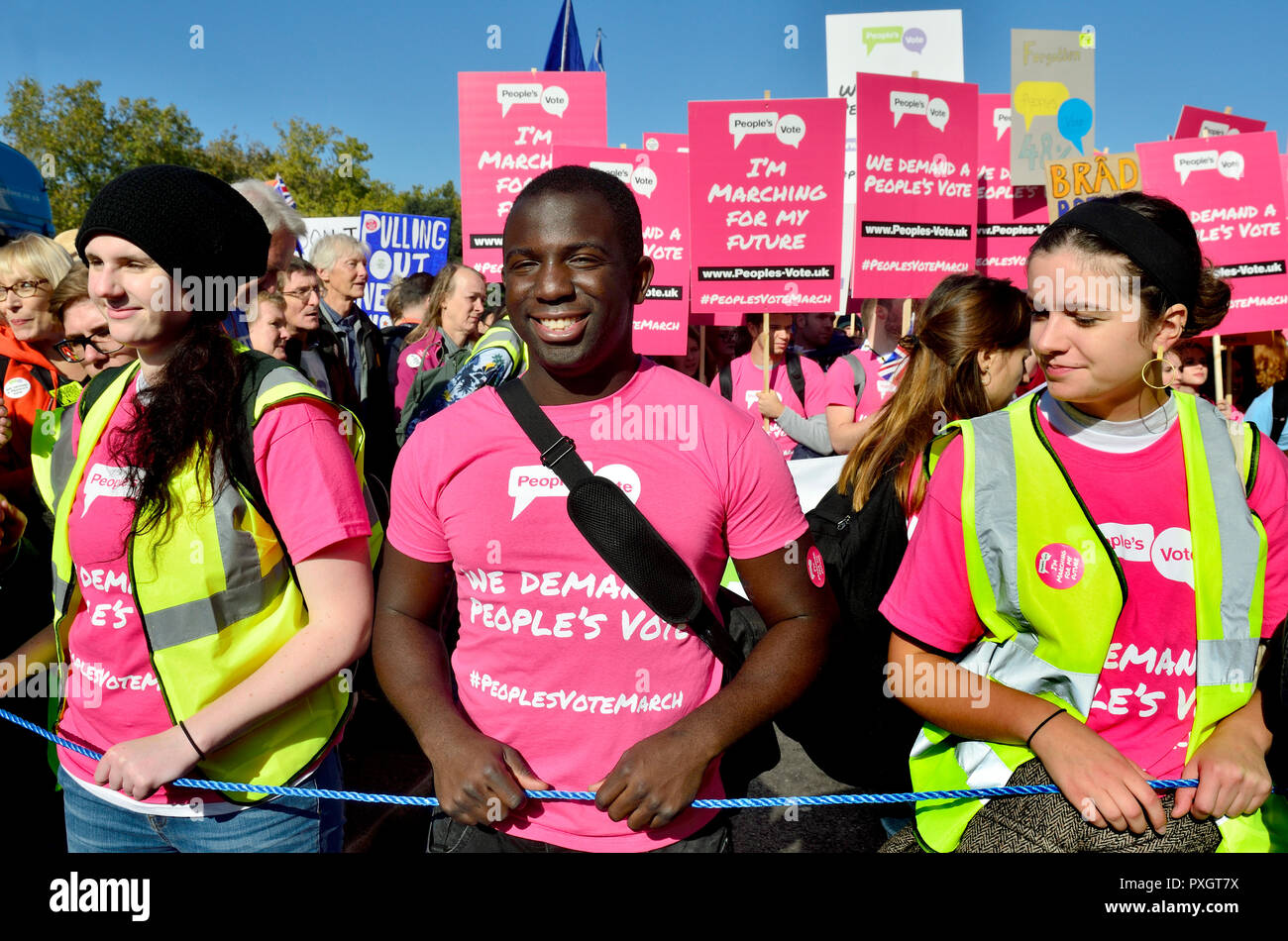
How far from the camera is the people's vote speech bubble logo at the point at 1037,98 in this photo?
6.71 meters

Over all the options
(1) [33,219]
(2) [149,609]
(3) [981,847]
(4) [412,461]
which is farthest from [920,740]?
(1) [33,219]

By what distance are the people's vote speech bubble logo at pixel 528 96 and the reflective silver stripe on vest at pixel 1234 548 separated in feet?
18.6

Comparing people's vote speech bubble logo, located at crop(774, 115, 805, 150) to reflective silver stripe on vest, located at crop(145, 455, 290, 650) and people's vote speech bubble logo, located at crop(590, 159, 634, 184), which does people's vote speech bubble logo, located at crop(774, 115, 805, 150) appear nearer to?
people's vote speech bubble logo, located at crop(590, 159, 634, 184)

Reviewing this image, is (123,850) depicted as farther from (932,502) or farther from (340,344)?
(340,344)

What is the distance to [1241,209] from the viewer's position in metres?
5.98

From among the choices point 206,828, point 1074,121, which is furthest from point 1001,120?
point 206,828

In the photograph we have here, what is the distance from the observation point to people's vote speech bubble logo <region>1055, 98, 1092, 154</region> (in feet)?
22.1

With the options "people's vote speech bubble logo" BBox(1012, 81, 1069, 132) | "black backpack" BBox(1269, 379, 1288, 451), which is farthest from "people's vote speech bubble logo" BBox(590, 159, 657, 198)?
"black backpack" BBox(1269, 379, 1288, 451)

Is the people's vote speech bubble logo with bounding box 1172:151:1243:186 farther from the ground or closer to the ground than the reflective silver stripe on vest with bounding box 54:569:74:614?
farther from the ground

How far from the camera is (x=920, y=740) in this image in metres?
1.97

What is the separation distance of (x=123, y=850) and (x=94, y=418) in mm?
910

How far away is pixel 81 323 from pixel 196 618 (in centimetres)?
201

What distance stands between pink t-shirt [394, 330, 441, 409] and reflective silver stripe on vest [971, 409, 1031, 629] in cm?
409

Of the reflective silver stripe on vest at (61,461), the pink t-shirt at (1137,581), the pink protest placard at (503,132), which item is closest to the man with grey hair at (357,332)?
the pink protest placard at (503,132)
